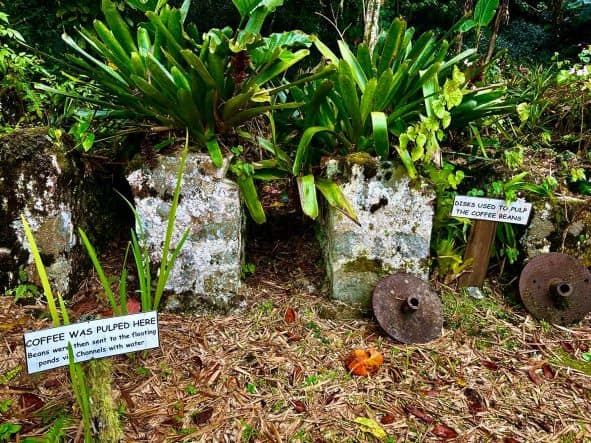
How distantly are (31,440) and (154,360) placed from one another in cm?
51

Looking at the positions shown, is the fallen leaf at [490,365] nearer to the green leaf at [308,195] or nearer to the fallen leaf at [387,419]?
the fallen leaf at [387,419]

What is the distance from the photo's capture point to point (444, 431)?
60.7 inches

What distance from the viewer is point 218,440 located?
144cm

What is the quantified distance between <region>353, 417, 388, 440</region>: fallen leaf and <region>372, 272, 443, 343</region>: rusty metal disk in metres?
0.48

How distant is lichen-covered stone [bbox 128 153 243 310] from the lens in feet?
6.38

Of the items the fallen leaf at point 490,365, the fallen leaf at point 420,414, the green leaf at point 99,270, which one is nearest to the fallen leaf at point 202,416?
the green leaf at point 99,270

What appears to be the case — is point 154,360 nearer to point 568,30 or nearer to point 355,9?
point 355,9

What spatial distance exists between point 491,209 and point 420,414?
1106 millimetres

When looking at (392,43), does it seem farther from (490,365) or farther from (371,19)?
(490,365)

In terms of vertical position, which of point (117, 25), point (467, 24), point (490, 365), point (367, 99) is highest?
point (467, 24)

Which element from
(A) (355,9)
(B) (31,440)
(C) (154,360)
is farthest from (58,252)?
(A) (355,9)

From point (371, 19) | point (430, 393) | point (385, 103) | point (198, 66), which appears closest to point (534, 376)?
point (430, 393)

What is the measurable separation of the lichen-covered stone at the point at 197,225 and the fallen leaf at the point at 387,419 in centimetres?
86

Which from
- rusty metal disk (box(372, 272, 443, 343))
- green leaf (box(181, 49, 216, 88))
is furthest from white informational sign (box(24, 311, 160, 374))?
rusty metal disk (box(372, 272, 443, 343))
